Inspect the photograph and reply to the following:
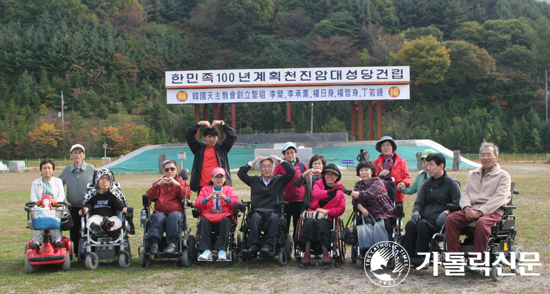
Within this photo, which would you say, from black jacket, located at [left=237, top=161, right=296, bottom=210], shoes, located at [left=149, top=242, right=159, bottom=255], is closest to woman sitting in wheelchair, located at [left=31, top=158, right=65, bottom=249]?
shoes, located at [left=149, top=242, right=159, bottom=255]

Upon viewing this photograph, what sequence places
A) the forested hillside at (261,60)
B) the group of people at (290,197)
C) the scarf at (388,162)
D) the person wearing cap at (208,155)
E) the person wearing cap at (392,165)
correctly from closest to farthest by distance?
1. the group of people at (290,197)
2. the person wearing cap at (392,165)
3. the scarf at (388,162)
4. the person wearing cap at (208,155)
5. the forested hillside at (261,60)

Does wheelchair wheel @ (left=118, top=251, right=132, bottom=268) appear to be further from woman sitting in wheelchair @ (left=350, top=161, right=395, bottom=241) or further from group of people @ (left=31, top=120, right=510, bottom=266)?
woman sitting in wheelchair @ (left=350, top=161, right=395, bottom=241)

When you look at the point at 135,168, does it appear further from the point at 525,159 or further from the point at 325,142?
the point at 525,159

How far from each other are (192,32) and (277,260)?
241 ft

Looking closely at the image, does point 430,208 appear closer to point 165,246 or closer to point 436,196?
point 436,196

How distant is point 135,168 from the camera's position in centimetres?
2625

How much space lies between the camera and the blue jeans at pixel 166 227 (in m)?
5.43

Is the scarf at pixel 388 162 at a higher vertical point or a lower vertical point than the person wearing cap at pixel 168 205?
higher

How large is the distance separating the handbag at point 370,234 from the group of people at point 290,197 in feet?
0.55

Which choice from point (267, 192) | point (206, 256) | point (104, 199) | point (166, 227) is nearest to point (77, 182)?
point (104, 199)

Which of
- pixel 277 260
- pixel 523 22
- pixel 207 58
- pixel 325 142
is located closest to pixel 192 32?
pixel 207 58

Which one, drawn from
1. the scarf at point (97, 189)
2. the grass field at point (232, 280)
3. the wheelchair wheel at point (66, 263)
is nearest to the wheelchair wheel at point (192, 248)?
the grass field at point (232, 280)

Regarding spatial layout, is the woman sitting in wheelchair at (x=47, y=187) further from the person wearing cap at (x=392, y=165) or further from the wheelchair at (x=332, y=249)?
the person wearing cap at (x=392, y=165)

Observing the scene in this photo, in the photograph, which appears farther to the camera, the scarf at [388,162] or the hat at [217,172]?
the scarf at [388,162]
